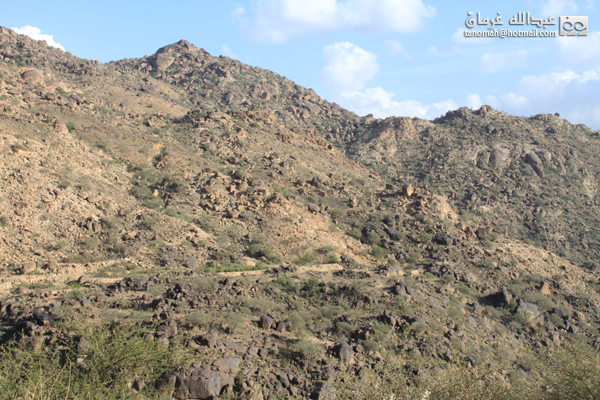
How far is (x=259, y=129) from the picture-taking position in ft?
124

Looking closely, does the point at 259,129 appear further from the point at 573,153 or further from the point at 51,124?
the point at 573,153

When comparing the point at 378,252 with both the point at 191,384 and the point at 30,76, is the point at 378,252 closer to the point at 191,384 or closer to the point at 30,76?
the point at 191,384

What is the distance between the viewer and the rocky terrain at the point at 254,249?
36.5ft

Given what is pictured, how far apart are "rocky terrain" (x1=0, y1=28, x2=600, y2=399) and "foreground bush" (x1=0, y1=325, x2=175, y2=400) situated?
0.12 m

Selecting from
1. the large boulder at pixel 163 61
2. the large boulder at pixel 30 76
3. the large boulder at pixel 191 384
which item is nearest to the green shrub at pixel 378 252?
the large boulder at pixel 191 384

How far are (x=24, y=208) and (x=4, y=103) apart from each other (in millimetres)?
11799

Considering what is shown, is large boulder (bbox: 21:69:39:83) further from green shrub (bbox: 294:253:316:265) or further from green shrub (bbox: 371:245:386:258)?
green shrub (bbox: 371:245:386:258)

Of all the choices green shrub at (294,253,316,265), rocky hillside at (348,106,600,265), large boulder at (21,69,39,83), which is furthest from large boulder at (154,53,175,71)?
green shrub at (294,253,316,265)

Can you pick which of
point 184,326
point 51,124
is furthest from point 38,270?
point 51,124

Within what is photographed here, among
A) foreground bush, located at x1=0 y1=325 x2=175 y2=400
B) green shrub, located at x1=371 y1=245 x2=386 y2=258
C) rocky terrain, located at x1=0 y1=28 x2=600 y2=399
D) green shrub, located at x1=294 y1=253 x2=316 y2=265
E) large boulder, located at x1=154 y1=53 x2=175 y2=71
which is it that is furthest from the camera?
large boulder, located at x1=154 y1=53 x2=175 y2=71

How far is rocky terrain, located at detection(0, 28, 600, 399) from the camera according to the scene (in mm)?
Answer: 11125

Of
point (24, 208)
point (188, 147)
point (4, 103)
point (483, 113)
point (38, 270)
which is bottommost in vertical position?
point (38, 270)

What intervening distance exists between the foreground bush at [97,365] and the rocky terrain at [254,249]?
118 mm

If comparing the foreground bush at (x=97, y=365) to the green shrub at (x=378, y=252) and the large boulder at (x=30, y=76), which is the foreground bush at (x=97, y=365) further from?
the large boulder at (x=30, y=76)
